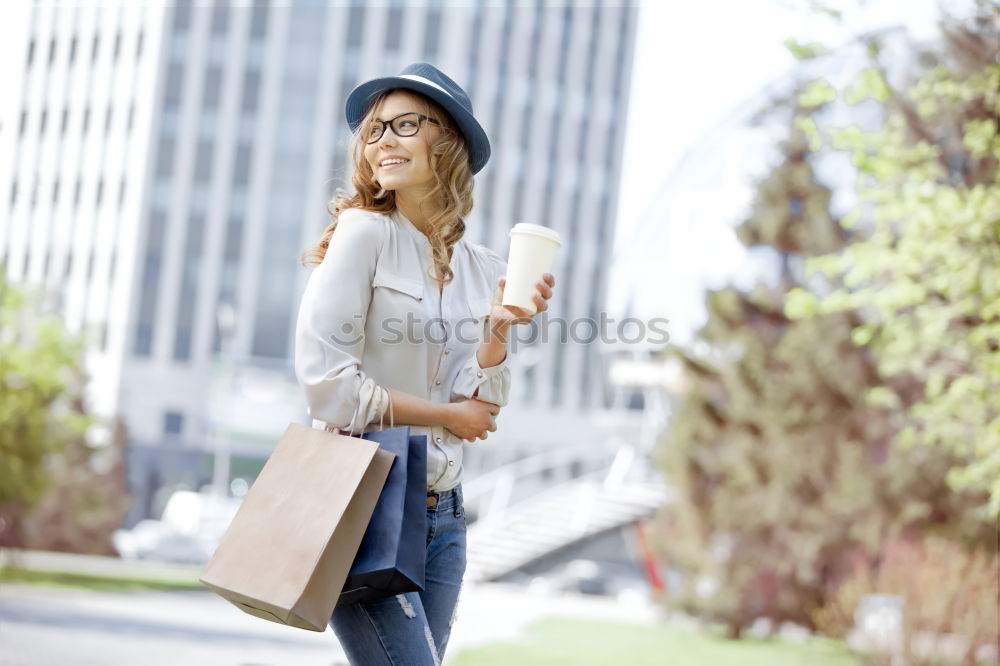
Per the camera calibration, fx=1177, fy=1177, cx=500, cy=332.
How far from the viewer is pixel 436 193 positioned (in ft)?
8.77

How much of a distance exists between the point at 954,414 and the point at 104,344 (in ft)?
163

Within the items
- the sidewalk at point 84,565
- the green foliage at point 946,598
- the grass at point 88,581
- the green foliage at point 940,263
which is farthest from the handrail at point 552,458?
the green foliage at point 940,263

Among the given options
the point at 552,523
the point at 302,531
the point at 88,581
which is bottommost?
the point at 552,523

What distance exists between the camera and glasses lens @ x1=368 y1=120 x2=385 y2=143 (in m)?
2.64

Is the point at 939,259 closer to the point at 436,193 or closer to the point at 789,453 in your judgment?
the point at 436,193

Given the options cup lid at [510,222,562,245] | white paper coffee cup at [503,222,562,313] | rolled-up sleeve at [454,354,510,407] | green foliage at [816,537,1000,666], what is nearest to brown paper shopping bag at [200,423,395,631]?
rolled-up sleeve at [454,354,510,407]

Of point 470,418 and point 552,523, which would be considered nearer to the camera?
point 470,418

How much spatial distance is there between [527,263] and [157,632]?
35.6 feet

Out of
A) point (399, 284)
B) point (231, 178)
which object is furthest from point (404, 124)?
point (231, 178)

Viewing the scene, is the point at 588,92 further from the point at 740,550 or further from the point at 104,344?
the point at 740,550

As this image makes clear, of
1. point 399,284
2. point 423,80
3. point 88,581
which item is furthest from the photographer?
point 88,581

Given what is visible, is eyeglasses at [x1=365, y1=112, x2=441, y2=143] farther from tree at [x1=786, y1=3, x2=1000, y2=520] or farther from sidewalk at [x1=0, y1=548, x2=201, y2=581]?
sidewalk at [x1=0, y1=548, x2=201, y2=581]

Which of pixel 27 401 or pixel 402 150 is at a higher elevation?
pixel 402 150

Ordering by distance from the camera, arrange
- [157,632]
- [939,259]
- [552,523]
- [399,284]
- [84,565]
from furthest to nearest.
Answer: [552,523]
[84,565]
[157,632]
[939,259]
[399,284]
